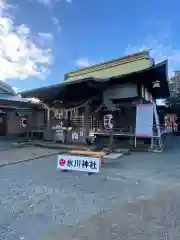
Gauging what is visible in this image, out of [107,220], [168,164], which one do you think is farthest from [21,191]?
[168,164]

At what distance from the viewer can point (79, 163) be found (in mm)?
6449

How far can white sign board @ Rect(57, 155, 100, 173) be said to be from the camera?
626 centimetres

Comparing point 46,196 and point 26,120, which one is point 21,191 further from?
point 26,120

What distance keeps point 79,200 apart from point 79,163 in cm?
214

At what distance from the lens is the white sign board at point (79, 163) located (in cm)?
626

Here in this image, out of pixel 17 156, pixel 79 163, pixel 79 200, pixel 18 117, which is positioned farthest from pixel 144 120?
pixel 18 117

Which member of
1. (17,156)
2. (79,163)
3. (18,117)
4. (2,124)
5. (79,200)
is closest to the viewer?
(79,200)

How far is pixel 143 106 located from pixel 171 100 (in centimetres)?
1237

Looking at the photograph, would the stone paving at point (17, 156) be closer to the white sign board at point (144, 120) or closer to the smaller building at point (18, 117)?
the white sign board at point (144, 120)

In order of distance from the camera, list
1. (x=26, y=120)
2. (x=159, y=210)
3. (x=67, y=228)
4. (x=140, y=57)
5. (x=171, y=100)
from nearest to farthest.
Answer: (x=67, y=228) → (x=159, y=210) → (x=140, y=57) → (x=26, y=120) → (x=171, y=100)

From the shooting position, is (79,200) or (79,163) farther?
(79,163)

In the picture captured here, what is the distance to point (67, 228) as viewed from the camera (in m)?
3.16

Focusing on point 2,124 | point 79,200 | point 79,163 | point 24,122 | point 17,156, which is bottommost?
point 79,200

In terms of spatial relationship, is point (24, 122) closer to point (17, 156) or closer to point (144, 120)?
point (17, 156)
